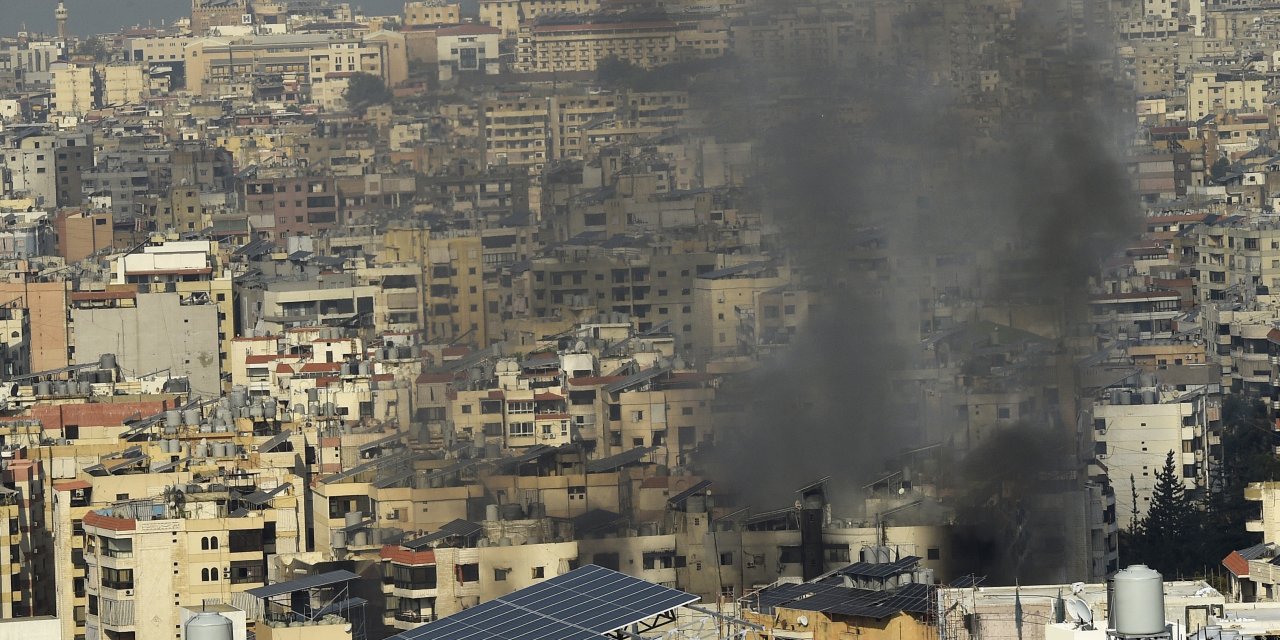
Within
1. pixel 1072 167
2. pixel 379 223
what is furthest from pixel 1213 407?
pixel 379 223

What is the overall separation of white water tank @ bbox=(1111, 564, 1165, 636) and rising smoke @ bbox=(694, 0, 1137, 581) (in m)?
13.8

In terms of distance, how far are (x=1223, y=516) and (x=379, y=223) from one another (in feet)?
45.7

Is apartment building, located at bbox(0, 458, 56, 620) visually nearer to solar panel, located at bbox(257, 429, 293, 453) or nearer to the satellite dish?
solar panel, located at bbox(257, 429, 293, 453)

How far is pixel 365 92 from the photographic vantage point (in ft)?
113

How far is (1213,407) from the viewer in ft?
79.1

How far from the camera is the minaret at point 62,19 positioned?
215 ft

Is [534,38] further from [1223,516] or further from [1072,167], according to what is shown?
[1223,516]

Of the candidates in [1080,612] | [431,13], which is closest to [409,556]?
[1080,612]

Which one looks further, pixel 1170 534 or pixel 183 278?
pixel 183 278

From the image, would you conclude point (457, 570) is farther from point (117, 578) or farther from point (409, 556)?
point (117, 578)

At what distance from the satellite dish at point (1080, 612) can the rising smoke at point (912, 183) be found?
1254 cm

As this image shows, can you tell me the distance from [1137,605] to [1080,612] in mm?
1146

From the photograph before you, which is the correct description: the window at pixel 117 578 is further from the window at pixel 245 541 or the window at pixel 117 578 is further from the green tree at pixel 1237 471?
the green tree at pixel 1237 471

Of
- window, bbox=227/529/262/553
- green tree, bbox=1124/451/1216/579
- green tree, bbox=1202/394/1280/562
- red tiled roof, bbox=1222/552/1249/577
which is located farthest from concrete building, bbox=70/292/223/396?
red tiled roof, bbox=1222/552/1249/577
